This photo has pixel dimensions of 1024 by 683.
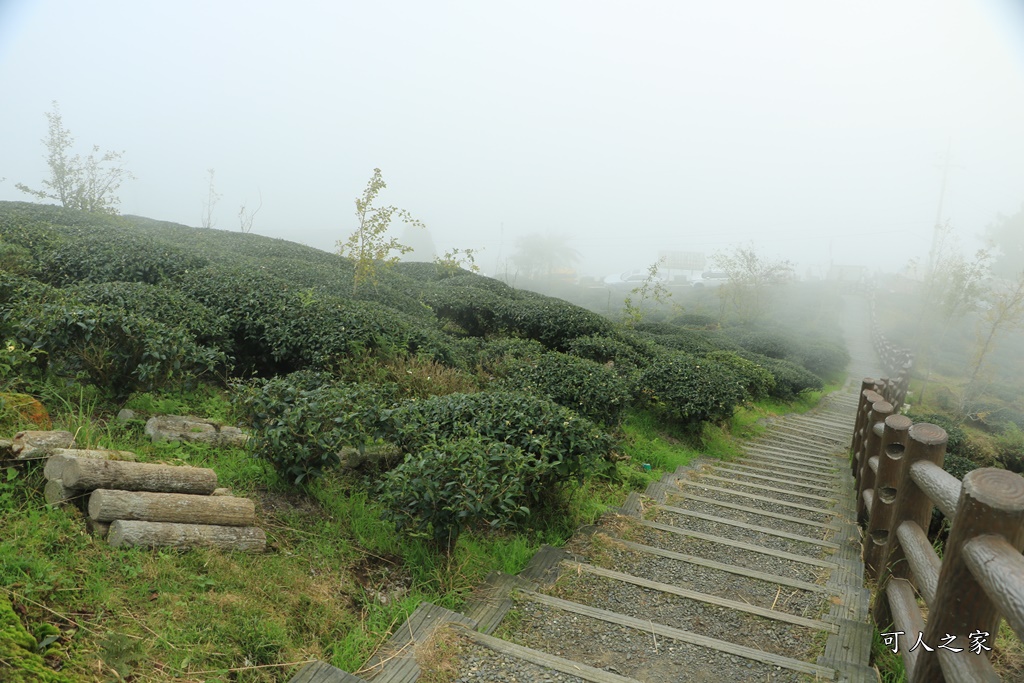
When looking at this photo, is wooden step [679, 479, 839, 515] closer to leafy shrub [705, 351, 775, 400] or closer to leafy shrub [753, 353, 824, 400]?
leafy shrub [705, 351, 775, 400]

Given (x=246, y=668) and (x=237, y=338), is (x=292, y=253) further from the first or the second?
(x=246, y=668)

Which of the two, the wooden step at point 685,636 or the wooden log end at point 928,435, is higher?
the wooden log end at point 928,435

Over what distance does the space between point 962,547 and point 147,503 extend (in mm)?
3417

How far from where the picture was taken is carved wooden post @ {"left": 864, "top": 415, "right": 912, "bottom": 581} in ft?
13.5

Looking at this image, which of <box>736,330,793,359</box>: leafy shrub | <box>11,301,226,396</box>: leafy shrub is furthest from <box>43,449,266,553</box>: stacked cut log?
<box>736,330,793,359</box>: leafy shrub

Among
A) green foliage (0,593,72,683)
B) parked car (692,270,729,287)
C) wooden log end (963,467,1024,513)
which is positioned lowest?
green foliage (0,593,72,683)

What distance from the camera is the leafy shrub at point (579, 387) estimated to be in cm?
648

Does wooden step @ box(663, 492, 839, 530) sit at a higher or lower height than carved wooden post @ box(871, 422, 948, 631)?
lower

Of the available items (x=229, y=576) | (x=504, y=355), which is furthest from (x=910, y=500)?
(x=504, y=355)

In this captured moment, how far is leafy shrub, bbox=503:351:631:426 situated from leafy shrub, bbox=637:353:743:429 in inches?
68.2

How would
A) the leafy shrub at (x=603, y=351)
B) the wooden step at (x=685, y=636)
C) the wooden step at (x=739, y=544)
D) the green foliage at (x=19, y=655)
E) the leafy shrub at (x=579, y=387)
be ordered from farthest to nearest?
the leafy shrub at (x=603, y=351)
the leafy shrub at (x=579, y=387)
the wooden step at (x=739, y=544)
the wooden step at (x=685, y=636)
the green foliage at (x=19, y=655)

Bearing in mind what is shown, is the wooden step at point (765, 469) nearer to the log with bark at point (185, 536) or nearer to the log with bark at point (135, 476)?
the log with bark at point (185, 536)

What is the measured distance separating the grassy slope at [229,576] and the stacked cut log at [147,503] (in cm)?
8

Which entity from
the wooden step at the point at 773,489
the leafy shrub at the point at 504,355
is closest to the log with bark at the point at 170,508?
the leafy shrub at the point at 504,355
